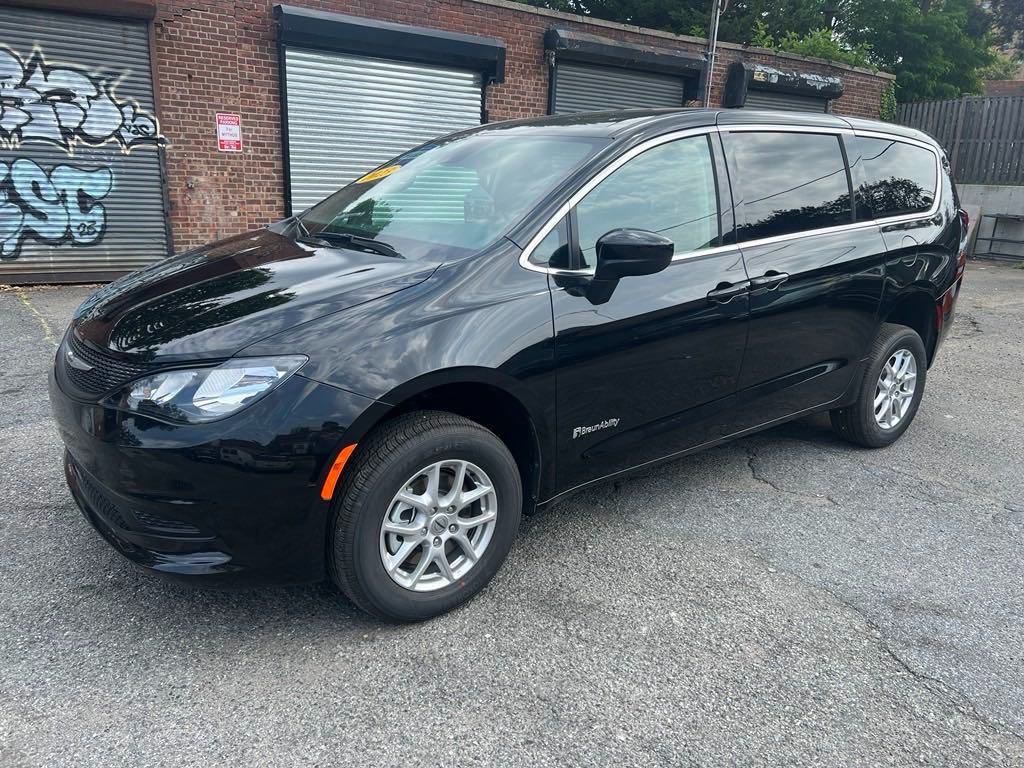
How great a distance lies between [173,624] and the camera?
9.23 feet

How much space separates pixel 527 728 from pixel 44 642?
1644mm

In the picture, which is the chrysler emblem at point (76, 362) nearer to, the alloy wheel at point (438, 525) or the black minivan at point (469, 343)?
the black minivan at point (469, 343)

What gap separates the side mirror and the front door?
11cm

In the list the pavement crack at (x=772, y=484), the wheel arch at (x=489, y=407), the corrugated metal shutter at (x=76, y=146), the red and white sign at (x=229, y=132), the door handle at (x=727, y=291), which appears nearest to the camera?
the wheel arch at (x=489, y=407)

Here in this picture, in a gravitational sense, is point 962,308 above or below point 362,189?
below

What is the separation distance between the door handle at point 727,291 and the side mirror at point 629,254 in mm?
483

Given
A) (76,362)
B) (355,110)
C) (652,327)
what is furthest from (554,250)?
(355,110)

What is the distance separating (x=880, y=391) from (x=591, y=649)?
2812 millimetres

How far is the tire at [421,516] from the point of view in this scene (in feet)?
8.66

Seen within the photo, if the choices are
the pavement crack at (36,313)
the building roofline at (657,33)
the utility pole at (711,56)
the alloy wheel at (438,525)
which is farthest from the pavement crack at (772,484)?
the utility pole at (711,56)

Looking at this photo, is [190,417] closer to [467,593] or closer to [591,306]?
[467,593]

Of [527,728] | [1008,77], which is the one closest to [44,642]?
[527,728]

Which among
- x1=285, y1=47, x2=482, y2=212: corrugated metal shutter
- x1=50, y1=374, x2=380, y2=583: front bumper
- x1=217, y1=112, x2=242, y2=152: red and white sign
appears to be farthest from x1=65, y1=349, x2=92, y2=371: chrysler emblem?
x1=285, y1=47, x2=482, y2=212: corrugated metal shutter

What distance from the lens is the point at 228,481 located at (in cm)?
244
